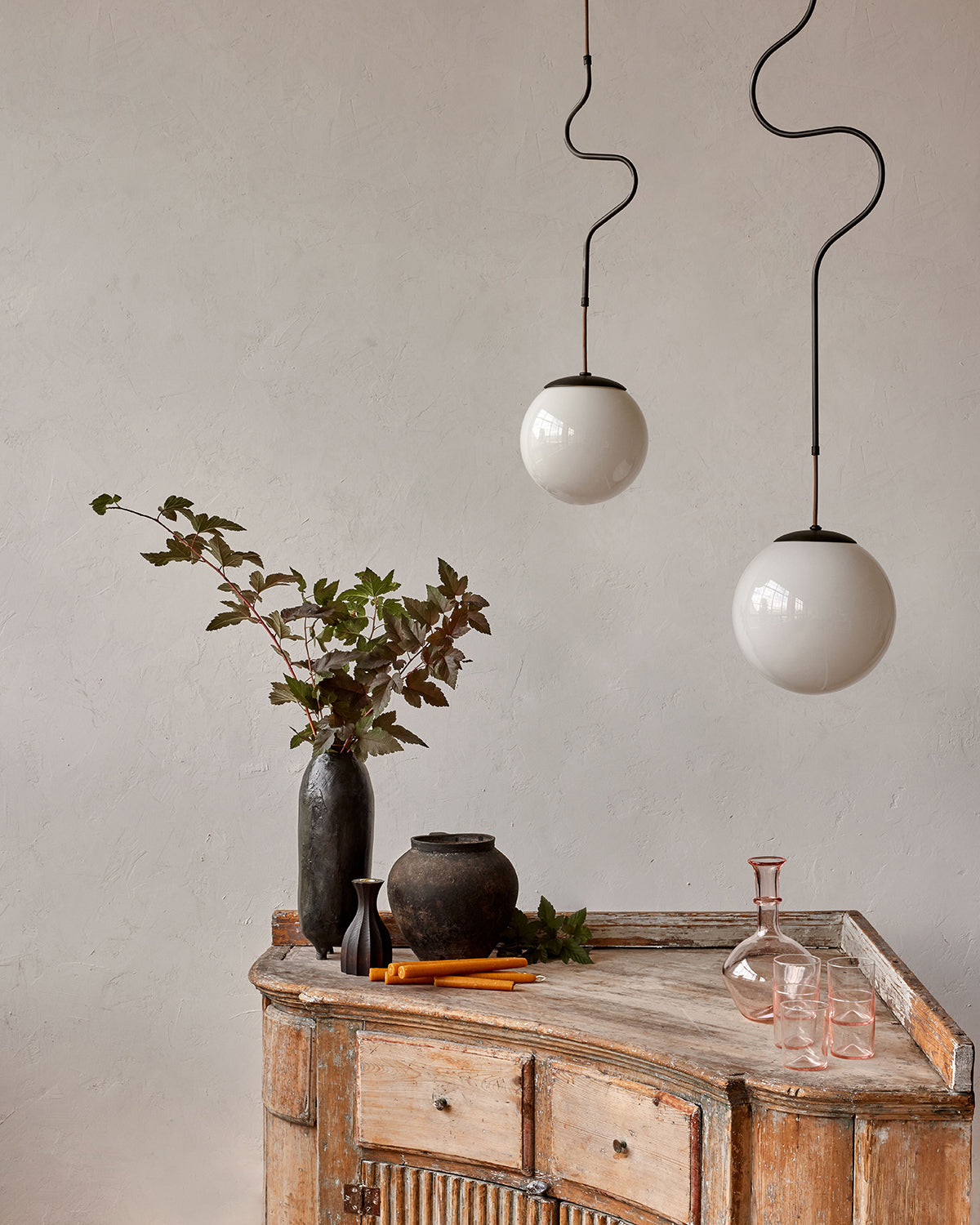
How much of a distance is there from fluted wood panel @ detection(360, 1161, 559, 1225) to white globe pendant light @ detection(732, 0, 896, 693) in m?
0.89

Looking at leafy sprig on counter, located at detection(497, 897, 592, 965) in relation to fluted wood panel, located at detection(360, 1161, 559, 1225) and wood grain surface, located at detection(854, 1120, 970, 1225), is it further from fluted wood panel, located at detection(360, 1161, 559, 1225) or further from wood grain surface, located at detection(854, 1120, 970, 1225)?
wood grain surface, located at detection(854, 1120, 970, 1225)

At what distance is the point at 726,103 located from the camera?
2340 millimetres

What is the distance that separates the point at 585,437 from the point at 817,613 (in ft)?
1.38

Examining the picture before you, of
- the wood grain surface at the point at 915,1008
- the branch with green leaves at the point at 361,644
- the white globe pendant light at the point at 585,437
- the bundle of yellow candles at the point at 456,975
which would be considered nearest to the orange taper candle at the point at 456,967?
the bundle of yellow candles at the point at 456,975

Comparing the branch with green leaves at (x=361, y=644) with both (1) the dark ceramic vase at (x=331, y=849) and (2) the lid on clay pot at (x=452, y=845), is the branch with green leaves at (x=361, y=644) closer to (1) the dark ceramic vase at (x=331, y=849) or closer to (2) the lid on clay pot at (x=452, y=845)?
(1) the dark ceramic vase at (x=331, y=849)

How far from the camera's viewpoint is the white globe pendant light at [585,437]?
1.49m

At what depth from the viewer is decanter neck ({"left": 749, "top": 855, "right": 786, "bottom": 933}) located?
1691mm

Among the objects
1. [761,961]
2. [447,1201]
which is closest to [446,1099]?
[447,1201]

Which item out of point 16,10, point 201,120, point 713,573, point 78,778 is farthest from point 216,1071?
point 16,10

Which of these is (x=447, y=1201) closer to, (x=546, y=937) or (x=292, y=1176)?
(x=292, y=1176)

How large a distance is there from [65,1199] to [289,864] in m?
0.81

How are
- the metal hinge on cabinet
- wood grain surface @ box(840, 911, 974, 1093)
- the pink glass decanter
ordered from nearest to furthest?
wood grain surface @ box(840, 911, 974, 1093), the pink glass decanter, the metal hinge on cabinet

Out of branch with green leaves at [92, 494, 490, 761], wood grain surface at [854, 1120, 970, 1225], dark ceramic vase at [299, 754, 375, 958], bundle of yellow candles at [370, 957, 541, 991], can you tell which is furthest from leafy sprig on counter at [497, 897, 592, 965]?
wood grain surface at [854, 1120, 970, 1225]

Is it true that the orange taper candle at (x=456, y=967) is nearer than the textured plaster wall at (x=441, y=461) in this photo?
Yes
